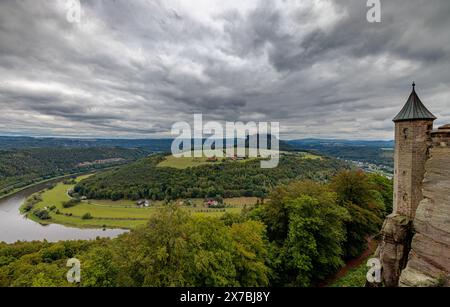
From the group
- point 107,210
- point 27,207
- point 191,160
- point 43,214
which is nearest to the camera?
point 43,214

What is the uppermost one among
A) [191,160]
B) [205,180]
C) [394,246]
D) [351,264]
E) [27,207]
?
[394,246]

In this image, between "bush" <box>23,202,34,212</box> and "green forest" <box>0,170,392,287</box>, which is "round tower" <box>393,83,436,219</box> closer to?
"green forest" <box>0,170,392,287</box>

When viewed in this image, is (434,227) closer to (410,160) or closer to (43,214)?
(410,160)

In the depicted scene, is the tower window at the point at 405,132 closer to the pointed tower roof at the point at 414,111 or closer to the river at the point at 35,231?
the pointed tower roof at the point at 414,111

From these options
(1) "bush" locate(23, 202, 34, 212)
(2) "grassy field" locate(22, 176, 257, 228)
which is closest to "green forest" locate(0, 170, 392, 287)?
(2) "grassy field" locate(22, 176, 257, 228)

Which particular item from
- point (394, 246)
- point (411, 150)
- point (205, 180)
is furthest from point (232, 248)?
point (205, 180)
